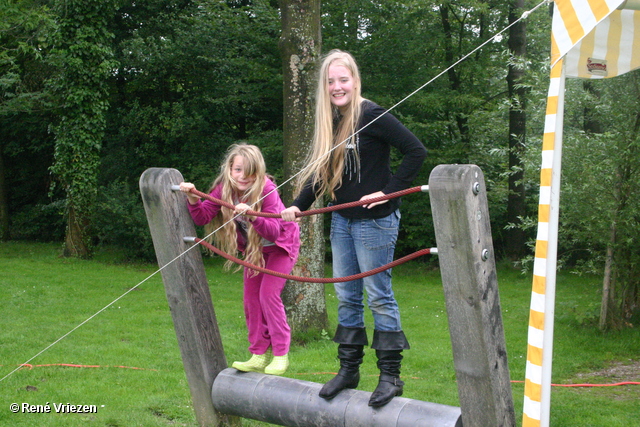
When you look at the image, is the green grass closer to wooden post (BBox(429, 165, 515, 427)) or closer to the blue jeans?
the blue jeans

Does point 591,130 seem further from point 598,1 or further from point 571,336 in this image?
point 598,1

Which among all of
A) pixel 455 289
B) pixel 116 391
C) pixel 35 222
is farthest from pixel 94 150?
pixel 455 289

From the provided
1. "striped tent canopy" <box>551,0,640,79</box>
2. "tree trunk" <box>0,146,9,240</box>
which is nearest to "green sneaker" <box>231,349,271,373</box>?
"striped tent canopy" <box>551,0,640,79</box>

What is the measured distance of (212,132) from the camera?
14508 millimetres

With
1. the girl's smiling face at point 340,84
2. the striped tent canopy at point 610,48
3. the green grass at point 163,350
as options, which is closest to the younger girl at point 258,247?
the girl's smiling face at point 340,84

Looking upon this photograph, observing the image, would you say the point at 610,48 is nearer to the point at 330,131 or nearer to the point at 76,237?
the point at 330,131

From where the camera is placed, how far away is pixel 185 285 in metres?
3.68

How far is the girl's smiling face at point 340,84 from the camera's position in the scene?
3101 mm

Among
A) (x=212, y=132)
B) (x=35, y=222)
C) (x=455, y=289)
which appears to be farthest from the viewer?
(x=35, y=222)

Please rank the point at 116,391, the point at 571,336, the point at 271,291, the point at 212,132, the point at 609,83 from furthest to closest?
the point at 212,132, the point at 571,336, the point at 609,83, the point at 116,391, the point at 271,291

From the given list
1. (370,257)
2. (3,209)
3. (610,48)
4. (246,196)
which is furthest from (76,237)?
(610,48)

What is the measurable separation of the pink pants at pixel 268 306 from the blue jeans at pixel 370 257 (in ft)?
1.58

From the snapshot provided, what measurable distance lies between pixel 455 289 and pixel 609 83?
5264 millimetres

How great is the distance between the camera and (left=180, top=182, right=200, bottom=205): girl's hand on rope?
3.49 meters
